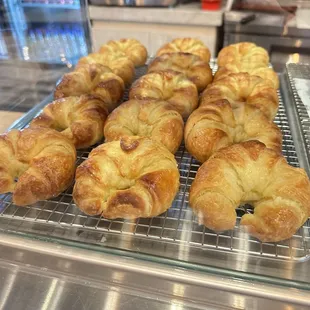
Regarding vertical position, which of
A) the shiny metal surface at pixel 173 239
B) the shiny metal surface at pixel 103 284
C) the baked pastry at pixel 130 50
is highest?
the baked pastry at pixel 130 50

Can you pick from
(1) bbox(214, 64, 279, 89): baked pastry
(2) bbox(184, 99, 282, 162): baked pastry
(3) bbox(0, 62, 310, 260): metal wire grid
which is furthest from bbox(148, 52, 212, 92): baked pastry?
(3) bbox(0, 62, 310, 260): metal wire grid

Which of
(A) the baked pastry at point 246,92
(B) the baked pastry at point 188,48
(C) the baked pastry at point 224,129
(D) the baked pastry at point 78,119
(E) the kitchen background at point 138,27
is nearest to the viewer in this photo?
(C) the baked pastry at point 224,129

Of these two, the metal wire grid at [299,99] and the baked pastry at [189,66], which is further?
the baked pastry at [189,66]

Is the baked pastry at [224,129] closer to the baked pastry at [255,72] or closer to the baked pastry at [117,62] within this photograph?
the baked pastry at [255,72]

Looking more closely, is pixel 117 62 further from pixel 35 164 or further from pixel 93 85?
pixel 35 164

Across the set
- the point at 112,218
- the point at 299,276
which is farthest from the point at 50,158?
the point at 299,276

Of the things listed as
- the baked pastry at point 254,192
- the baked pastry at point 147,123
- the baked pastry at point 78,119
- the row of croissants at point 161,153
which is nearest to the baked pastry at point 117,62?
the row of croissants at point 161,153
